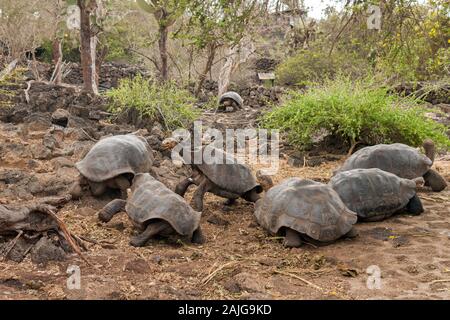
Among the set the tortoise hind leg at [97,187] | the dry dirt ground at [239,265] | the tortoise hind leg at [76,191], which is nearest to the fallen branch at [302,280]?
the dry dirt ground at [239,265]

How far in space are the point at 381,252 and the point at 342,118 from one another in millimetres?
4158

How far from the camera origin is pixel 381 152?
598 cm

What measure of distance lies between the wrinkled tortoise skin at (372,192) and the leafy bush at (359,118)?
9.23 ft

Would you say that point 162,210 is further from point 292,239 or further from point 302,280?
point 302,280

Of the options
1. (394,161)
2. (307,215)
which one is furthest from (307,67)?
(307,215)

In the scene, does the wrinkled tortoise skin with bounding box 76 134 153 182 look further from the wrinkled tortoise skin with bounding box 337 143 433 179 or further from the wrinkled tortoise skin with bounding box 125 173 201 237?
the wrinkled tortoise skin with bounding box 337 143 433 179

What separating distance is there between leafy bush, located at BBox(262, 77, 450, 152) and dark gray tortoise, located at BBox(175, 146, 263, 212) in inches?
122

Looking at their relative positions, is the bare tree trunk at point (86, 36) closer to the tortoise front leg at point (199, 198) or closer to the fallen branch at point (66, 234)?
the tortoise front leg at point (199, 198)

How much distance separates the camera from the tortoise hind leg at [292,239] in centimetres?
425

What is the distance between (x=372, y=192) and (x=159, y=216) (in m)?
2.10

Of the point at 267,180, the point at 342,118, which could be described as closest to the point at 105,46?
the point at 342,118

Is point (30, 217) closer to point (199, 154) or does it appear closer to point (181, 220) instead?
point (181, 220)

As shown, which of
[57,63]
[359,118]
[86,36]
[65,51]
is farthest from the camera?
[65,51]

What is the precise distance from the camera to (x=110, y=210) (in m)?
4.57
